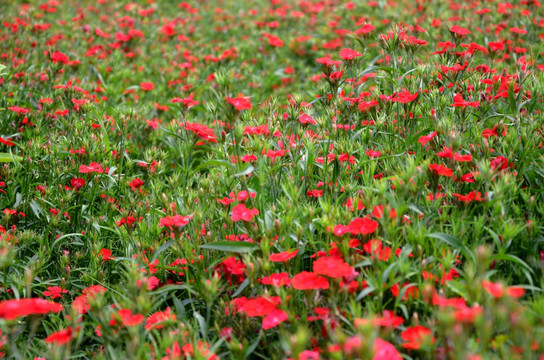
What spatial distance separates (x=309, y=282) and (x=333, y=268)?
0.13m

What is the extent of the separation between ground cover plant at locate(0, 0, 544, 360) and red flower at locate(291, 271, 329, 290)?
0.01m

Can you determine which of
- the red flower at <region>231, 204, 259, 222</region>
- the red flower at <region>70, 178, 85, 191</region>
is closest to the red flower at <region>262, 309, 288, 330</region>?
the red flower at <region>231, 204, 259, 222</region>

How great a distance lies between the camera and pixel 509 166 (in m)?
2.60

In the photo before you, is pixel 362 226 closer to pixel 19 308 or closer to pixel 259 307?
pixel 259 307

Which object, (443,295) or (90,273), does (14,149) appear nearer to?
(90,273)

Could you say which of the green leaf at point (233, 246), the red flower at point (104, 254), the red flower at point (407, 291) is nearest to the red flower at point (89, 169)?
the red flower at point (104, 254)

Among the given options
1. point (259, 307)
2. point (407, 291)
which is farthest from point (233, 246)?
point (407, 291)

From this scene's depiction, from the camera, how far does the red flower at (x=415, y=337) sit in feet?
5.54

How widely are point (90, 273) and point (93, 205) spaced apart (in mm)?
752

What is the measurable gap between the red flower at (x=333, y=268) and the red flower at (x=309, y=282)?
0.16ft

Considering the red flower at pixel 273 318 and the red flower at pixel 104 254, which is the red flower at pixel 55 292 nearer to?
the red flower at pixel 104 254

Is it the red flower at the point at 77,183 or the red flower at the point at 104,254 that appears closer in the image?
the red flower at the point at 104,254

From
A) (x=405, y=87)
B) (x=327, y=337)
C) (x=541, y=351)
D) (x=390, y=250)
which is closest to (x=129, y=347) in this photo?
(x=327, y=337)

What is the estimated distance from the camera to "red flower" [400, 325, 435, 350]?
1.69 m
